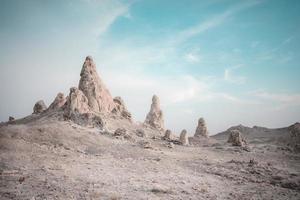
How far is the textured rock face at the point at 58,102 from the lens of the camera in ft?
133

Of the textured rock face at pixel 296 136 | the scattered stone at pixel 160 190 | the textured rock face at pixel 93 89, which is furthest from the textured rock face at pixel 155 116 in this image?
the scattered stone at pixel 160 190

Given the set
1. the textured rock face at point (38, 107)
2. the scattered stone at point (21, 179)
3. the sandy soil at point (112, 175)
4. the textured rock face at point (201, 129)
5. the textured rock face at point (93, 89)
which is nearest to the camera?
the sandy soil at point (112, 175)

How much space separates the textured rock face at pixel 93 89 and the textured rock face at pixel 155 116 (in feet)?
35.4

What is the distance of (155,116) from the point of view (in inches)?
2050

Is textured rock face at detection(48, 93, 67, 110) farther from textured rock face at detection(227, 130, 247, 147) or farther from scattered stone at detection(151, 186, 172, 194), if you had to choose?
scattered stone at detection(151, 186, 172, 194)

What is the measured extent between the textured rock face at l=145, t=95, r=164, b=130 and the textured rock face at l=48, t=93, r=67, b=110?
19.4 m

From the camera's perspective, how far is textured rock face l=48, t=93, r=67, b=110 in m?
40.4

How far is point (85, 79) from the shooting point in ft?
134

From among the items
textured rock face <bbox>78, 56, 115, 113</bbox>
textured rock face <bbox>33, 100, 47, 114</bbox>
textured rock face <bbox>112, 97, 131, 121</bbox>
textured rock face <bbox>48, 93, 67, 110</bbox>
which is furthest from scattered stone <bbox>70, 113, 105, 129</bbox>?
textured rock face <bbox>33, 100, 47, 114</bbox>

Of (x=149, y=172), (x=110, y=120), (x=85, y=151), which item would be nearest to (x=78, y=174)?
(x=149, y=172)

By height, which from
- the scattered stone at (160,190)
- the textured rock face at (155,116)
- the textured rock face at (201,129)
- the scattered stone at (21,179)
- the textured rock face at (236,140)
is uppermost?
the textured rock face at (155,116)

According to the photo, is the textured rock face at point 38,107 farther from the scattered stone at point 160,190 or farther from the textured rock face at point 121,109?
the scattered stone at point 160,190

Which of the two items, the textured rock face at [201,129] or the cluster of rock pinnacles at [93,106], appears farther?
the textured rock face at [201,129]

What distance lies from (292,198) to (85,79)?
36.1 metres
